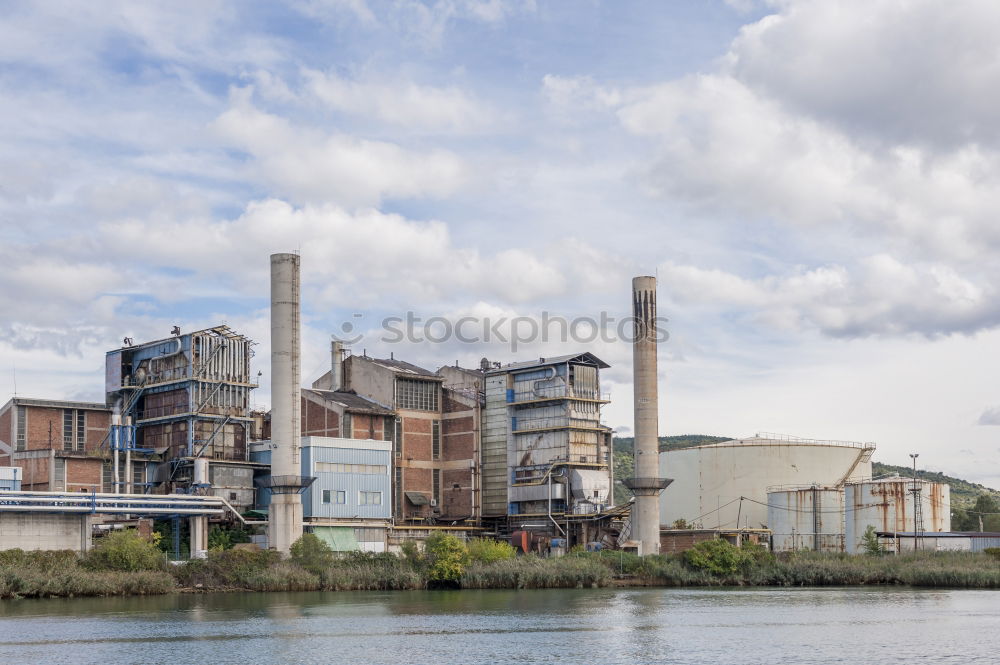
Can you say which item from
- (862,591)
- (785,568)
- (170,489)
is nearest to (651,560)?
(785,568)

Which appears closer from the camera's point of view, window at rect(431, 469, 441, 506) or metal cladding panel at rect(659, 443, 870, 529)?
metal cladding panel at rect(659, 443, 870, 529)

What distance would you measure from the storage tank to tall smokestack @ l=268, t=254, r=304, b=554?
34671mm

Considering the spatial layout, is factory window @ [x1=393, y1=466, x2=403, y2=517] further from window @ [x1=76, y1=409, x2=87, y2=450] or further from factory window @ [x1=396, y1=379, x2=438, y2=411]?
window @ [x1=76, y1=409, x2=87, y2=450]

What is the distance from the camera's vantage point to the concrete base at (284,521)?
281 ft

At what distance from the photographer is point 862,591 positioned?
75562 mm

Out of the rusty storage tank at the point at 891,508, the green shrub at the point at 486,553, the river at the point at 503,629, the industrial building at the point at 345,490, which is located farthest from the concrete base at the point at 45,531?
the rusty storage tank at the point at 891,508

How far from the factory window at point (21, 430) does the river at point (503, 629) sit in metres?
26.3

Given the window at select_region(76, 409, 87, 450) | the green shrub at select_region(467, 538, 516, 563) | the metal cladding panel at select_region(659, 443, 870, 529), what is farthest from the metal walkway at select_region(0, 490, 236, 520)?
the metal cladding panel at select_region(659, 443, 870, 529)

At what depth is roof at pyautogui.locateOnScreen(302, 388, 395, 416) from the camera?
101 metres

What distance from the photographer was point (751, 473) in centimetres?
10362

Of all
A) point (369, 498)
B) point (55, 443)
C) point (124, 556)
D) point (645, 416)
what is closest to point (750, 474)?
point (645, 416)

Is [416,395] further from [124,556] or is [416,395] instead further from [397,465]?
[124,556]

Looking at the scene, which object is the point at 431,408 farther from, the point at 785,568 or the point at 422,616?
the point at 422,616

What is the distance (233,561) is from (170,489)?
19.1 m
